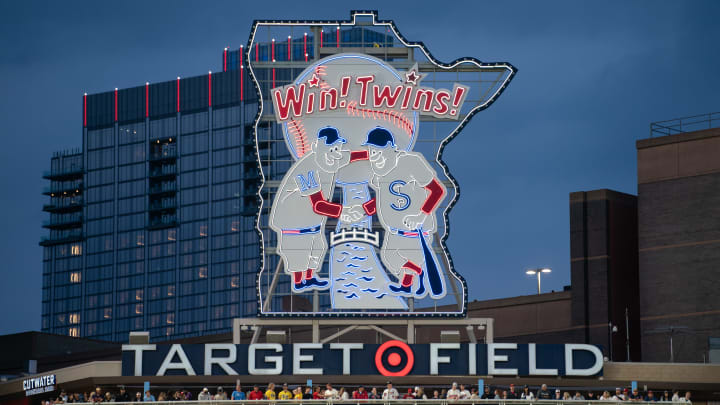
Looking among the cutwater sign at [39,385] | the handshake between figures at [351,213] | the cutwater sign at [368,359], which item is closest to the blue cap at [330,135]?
the handshake between figures at [351,213]

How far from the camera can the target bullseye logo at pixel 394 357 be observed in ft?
192

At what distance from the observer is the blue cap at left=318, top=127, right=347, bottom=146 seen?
61.9 metres

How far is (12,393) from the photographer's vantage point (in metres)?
66.9

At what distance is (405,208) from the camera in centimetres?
6097

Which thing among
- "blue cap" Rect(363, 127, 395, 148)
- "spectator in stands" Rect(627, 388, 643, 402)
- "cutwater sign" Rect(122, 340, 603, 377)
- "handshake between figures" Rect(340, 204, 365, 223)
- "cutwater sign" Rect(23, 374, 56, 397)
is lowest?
"spectator in stands" Rect(627, 388, 643, 402)

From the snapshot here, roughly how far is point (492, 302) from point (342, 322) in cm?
3272

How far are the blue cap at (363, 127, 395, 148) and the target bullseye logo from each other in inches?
370

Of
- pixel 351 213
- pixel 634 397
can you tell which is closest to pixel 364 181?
pixel 351 213

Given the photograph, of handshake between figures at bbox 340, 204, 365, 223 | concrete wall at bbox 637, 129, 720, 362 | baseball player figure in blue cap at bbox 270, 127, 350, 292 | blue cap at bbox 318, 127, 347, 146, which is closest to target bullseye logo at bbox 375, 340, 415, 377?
baseball player figure in blue cap at bbox 270, 127, 350, 292

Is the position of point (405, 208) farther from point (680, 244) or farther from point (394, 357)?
point (680, 244)

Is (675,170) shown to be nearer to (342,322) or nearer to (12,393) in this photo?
(342,322)

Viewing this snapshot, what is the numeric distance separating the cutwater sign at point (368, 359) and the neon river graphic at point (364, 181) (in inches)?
70.6

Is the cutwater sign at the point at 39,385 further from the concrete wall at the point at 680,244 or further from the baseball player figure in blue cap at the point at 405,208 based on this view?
the concrete wall at the point at 680,244

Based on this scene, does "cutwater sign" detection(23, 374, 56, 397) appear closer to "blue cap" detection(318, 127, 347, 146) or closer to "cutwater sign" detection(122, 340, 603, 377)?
"cutwater sign" detection(122, 340, 603, 377)
